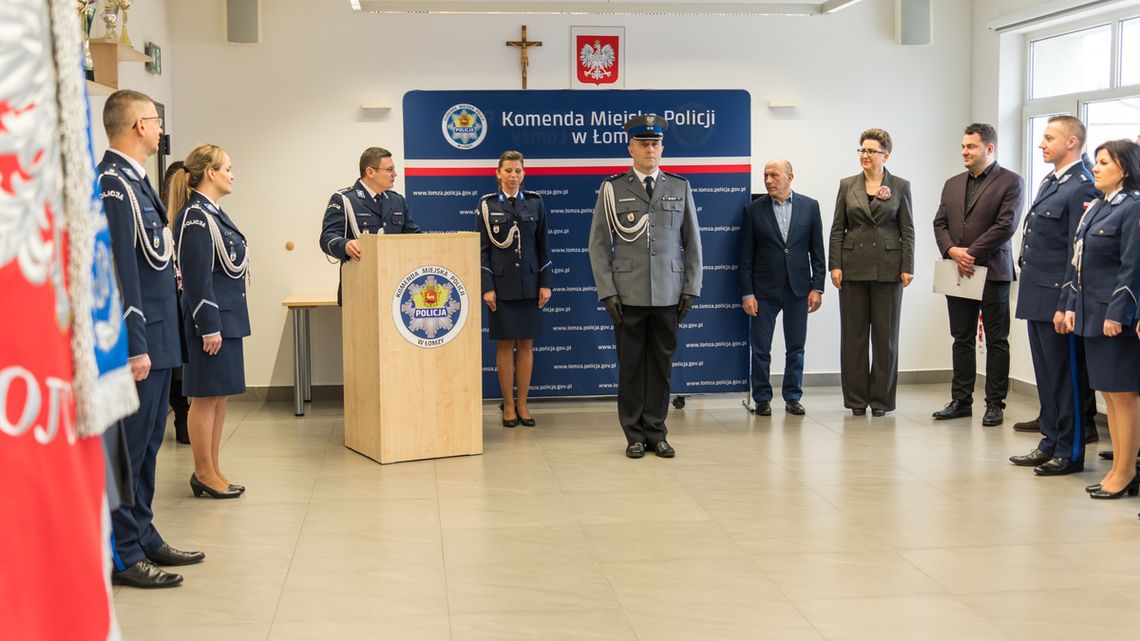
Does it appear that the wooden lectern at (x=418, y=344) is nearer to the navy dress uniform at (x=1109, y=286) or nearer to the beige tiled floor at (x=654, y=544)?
the beige tiled floor at (x=654, y=544)

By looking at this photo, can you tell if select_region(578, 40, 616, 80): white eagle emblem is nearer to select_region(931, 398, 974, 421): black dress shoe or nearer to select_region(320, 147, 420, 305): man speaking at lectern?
select_region(320, 147, 420, 305): man speaking at lectern

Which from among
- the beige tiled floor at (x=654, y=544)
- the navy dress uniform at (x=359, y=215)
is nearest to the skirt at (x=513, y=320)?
the beige tiled floor at (x=654, y=544)

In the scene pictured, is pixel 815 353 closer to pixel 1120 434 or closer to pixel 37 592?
pixel 1120 434

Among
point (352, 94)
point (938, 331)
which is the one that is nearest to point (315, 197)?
point (352, 94)

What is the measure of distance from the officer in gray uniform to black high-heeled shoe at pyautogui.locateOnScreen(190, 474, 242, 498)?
209 centimetres

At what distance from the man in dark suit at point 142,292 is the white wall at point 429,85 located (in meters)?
4.18

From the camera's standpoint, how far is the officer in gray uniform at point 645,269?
19.7ft

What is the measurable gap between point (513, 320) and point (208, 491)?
7.68 ft

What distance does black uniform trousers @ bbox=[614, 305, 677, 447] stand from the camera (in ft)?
20.1

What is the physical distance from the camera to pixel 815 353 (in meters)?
8.72

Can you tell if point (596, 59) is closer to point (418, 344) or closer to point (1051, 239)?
point (418, 344)

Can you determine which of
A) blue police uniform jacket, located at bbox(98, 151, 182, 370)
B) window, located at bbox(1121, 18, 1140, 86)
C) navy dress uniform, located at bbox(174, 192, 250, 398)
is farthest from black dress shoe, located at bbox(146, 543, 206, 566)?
window, located at bbox(1121, 18, 1140, 86)

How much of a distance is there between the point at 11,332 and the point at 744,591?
2932 millimetres

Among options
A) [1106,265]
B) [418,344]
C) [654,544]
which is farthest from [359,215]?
[1106,265]
